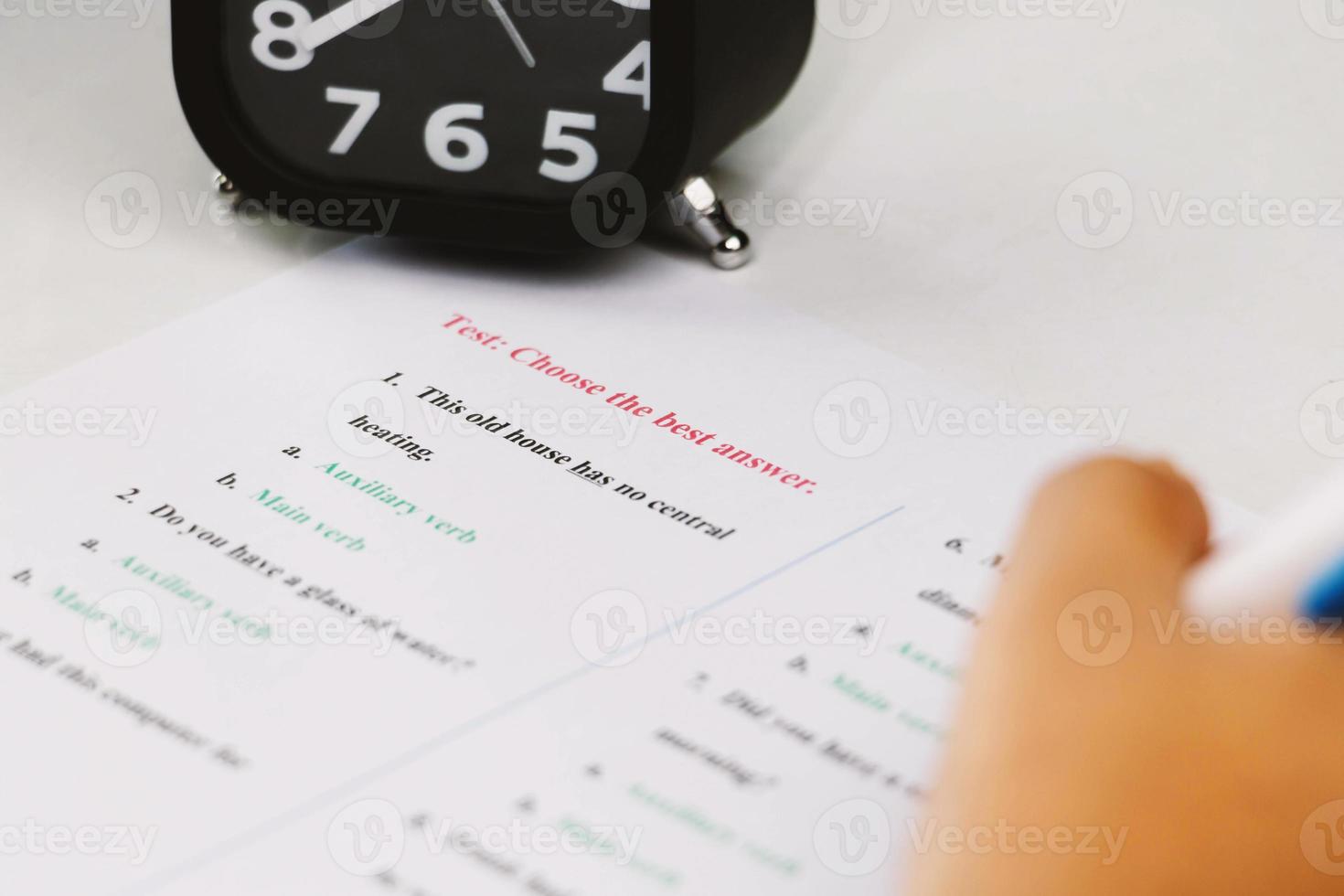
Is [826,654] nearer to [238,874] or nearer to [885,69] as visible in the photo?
[238,874]

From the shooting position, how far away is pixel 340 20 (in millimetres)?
846

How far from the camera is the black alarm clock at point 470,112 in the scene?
82 cm

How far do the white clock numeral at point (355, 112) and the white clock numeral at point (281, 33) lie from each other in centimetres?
2

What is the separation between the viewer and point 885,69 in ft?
3.42

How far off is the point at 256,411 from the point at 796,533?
0.27 meters

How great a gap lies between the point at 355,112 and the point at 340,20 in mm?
47

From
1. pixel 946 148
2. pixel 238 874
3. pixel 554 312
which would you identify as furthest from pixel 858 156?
pixel 238 874

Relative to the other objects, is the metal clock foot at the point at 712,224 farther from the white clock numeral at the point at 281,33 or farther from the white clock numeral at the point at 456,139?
the white clock numeral at the point at 281,33
